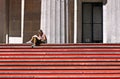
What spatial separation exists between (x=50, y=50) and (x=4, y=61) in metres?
2.18

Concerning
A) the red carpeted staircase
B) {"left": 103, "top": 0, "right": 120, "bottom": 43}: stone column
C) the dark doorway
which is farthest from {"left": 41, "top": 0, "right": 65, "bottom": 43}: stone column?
the dark doorway

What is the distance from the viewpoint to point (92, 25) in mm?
24047

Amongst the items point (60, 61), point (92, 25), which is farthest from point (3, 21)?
point (60, 61)

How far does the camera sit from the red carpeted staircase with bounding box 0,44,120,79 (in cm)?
1245

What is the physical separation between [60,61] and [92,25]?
11.0 m

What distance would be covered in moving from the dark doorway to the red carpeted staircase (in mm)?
8791

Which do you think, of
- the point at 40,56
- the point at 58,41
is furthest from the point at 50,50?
the point at 58,41

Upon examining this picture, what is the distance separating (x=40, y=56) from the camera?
13992 millimetres

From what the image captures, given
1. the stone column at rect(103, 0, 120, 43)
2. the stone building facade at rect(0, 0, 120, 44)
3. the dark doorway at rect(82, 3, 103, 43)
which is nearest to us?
the stone column at rect(103, 0, 120, 43)

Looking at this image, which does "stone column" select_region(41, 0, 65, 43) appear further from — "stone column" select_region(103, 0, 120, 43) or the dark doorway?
the dark doorway

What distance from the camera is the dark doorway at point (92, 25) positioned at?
945 inches

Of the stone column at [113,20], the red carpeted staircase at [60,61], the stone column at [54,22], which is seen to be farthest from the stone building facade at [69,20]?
the red carpeted staircase at [60,61]

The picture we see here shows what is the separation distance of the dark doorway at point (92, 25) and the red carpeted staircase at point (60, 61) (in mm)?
8791

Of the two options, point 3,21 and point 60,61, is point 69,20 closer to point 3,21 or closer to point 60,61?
point 3,21
